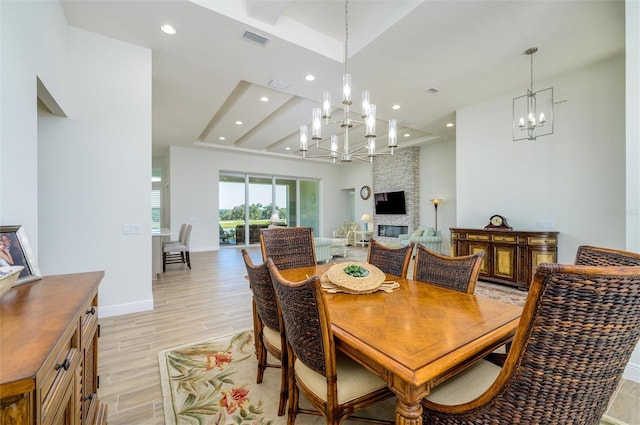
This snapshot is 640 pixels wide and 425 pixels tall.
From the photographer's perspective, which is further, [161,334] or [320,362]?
[161,334]

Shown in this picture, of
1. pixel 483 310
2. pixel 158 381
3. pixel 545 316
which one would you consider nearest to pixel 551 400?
pixel 545 316

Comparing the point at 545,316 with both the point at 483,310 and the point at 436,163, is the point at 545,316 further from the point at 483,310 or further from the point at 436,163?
the point at 436,163

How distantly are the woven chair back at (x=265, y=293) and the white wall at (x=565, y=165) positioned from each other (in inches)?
179

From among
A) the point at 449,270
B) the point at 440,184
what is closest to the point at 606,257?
the point at 449,270

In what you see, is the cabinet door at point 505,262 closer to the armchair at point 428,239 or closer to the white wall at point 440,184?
the armchair at point 428,239

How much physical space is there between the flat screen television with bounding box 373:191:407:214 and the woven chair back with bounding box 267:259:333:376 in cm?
780

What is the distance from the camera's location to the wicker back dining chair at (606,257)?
111 centimetres

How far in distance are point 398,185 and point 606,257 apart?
7.70 m

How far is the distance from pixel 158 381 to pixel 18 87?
7.00ft

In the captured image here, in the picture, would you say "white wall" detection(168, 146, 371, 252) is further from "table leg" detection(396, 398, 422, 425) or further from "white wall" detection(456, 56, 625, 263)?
"table leg" detection(396, 398, 422, 425)

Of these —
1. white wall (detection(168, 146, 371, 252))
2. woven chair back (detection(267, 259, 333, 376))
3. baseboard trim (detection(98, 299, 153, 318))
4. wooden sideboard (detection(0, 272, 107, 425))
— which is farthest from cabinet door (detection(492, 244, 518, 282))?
white wall (detection(168, 146, 371, 252))

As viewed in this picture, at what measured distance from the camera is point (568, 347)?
0.75 meters

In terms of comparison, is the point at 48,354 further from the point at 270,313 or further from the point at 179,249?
the point at 179,249

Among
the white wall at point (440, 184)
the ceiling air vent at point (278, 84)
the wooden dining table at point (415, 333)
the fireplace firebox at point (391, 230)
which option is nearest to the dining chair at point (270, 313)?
the wooden dining table at point (415, 333)
